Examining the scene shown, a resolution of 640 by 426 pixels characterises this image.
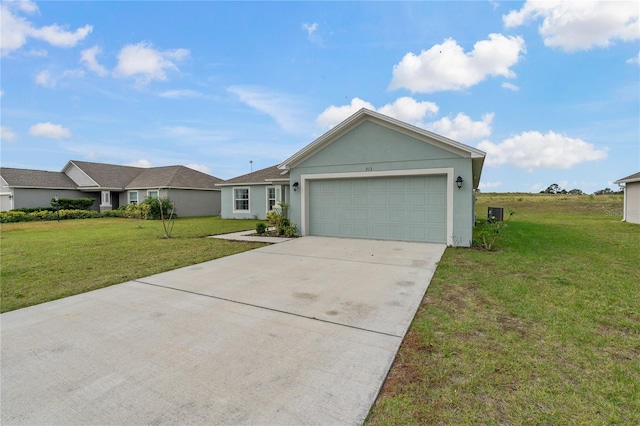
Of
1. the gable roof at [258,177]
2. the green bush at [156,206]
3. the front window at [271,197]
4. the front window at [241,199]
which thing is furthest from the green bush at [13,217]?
the front window at [271,197]

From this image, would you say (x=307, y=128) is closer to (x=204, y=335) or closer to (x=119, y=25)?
(x=119, y=25)

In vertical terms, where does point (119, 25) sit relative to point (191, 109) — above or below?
above

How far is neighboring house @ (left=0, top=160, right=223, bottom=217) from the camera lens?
75.6ft

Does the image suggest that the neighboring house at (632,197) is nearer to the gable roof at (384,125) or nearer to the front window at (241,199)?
the gable roof at (384,125)

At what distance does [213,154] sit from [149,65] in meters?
11.0

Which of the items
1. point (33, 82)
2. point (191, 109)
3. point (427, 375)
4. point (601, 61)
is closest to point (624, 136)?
→ point (601, 61)

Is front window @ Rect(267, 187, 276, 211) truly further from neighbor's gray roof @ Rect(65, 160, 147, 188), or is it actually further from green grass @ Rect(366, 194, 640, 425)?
neighbor's gray roof @ Rect(65, 160, 147, 188)

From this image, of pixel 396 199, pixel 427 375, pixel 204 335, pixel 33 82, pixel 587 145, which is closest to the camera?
pixel 427 375

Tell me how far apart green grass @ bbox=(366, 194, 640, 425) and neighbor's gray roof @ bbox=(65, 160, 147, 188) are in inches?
1126

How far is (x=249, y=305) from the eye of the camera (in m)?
4.46

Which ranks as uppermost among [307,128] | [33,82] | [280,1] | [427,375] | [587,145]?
[280,1]

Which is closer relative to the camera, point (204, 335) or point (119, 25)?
point (204, 335)

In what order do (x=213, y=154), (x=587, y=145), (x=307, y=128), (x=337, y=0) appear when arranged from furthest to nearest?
(x=213, y=154) < (x=307, y=128) < (x=587, y=145) < (x=337, y=0)

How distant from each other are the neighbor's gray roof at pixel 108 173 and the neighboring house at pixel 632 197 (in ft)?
118
